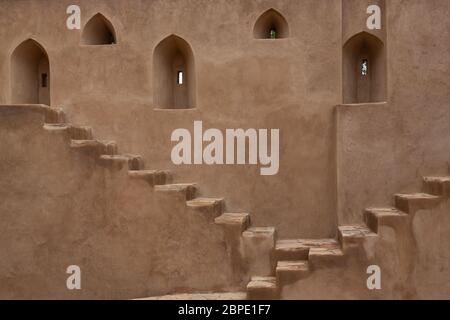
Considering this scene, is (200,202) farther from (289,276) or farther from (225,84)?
(225,84)

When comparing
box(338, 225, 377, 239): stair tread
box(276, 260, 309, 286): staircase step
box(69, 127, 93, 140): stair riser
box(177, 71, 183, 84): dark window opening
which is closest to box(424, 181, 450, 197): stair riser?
box(338, 225, 377, 239): stair tread

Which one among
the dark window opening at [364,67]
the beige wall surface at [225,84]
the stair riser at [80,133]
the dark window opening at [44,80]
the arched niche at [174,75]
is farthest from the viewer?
the dark window opening at [44,80]

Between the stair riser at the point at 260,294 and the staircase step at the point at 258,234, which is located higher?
the staircase step at the point at 258,234

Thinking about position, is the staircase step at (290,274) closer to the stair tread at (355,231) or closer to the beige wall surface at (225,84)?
the stair tread at (355,231)

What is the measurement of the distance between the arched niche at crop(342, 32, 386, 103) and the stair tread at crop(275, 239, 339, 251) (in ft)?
8.09

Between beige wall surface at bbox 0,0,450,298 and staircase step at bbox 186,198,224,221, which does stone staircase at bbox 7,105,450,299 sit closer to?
staircase step at bbox 186,198,224,221

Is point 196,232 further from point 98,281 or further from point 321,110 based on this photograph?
point 321,110

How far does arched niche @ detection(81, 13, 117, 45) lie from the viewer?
850 centimetres

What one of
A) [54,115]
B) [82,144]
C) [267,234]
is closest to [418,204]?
[267,234]

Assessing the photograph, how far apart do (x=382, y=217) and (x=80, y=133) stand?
177 inches

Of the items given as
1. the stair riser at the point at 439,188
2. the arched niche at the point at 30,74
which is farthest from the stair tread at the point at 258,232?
the arched niche at the point at 30,74

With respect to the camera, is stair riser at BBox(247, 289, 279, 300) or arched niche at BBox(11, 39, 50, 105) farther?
arched niche at BBox(11, 39, 50, 105)

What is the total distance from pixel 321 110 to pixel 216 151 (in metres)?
1.82

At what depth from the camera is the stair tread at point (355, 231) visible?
6.43 metres
